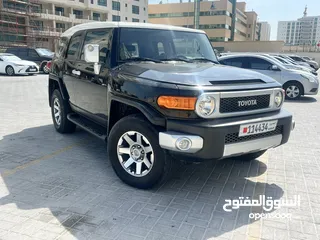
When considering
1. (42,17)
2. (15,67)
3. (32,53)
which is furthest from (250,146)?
(42,17)

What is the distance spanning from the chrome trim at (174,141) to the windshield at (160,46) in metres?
1.52

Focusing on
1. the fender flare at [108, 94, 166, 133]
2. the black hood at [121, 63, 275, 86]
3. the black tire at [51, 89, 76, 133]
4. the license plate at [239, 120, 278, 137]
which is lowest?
the black tire at [51, 89, 76, 133]

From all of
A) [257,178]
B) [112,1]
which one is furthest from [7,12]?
[257,178]

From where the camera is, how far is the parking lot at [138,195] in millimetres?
2859

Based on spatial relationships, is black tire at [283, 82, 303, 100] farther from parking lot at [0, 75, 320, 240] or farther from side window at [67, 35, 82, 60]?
side window at [67, 35, 82, 60]

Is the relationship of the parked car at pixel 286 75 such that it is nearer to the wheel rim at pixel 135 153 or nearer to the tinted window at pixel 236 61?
the tinted window at pixel 236 61

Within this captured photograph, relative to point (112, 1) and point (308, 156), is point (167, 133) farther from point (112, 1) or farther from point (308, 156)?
point (112, 1)

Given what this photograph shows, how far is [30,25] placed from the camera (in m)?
46.4

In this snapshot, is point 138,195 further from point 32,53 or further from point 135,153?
point 32,53

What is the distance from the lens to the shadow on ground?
113 inches

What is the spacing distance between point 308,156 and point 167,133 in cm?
312

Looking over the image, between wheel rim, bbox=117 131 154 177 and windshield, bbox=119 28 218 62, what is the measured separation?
1.17m

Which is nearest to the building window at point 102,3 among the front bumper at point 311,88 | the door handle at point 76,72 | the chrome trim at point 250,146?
the front bumper at point 311,88
